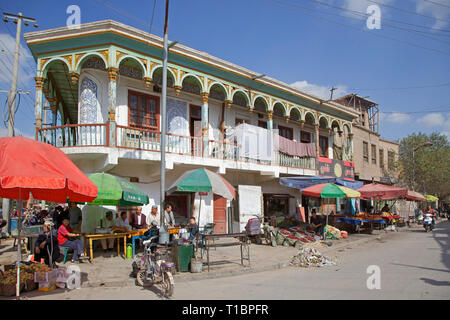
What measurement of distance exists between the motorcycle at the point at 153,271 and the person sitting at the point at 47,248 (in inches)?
80.1

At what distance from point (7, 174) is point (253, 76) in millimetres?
12924

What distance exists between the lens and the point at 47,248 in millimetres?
7645

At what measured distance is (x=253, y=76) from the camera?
16609 millimetres

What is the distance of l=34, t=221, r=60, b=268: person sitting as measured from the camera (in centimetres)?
767

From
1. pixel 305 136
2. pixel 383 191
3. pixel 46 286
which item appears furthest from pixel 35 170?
pixel 305 136

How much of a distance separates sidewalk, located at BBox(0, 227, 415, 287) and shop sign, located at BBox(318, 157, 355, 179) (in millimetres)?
7617

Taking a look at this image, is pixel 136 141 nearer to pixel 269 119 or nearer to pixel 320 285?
pixel 269 119

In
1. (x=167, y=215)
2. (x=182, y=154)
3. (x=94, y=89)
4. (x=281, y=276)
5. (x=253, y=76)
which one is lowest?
(x=281, y=276)

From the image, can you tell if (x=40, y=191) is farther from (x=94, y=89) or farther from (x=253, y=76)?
(x=253, y=76)

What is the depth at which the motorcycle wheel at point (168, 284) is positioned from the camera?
20.6ft

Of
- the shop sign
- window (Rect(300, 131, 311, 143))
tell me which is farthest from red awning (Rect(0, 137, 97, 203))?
window (Rect(300, 131, 311, 143))

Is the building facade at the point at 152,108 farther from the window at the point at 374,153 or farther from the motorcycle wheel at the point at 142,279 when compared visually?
the window at the point at 374,153

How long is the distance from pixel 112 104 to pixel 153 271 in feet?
23.4
